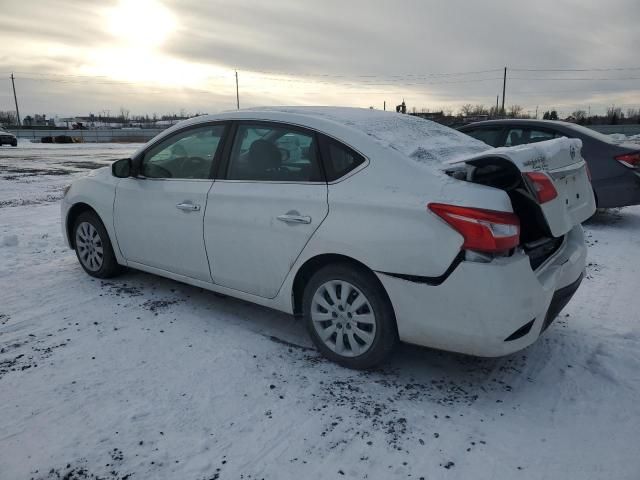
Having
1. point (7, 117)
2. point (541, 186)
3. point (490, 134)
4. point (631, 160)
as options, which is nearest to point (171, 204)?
point (541, 186)

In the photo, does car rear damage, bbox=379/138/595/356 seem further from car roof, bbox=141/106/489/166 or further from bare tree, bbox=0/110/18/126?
bare tree, bbox=0/110/18/126

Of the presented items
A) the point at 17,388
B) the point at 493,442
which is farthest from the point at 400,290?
the point at 17,388

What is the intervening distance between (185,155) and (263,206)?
1.09m

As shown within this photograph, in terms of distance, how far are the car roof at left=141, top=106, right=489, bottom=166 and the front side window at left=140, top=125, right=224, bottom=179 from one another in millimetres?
114

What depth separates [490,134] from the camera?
Result: 761 centimetres

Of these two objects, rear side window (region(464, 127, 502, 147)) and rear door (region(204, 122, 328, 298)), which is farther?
rear side window (region(464, 127, 502, 147))

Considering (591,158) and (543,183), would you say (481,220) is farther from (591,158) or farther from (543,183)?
(591,158)

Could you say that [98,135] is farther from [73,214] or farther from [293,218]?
[293,218]

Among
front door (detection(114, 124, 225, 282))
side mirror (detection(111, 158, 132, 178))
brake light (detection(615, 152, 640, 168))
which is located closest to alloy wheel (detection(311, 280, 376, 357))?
front door (detection(114, 124, 225, 282))

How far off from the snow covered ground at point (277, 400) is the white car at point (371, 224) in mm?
347

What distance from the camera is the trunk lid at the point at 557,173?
2.68m

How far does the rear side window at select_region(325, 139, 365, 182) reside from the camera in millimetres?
3049

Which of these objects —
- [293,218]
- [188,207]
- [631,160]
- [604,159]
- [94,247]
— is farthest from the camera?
[604,159]

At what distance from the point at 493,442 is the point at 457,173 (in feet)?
4.78
